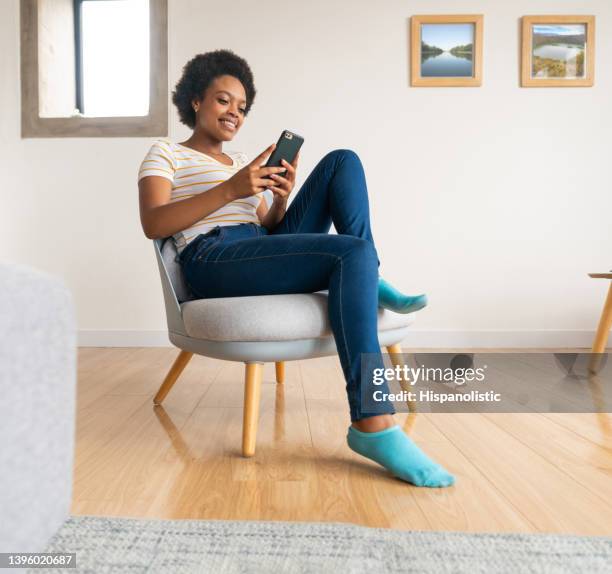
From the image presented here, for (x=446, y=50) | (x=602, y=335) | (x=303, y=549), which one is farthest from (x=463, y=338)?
(x=303, y=549)

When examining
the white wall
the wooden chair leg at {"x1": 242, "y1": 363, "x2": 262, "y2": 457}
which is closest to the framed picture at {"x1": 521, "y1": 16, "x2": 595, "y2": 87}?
the white wall

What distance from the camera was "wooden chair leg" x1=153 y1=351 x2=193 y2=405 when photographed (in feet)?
5.81

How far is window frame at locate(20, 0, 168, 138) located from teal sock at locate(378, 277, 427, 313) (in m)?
2.18

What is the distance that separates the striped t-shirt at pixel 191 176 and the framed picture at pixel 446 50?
6.27ft

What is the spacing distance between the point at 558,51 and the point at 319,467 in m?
2.92

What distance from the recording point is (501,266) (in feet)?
10.6

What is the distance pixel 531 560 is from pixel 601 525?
205mm

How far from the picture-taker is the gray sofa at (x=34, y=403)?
1.85 feet

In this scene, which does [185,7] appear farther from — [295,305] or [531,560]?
[531,560]

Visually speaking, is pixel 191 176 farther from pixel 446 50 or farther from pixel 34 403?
pixel 446 50

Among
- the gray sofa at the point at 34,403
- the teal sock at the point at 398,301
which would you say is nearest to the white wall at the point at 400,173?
the teal sock at the point at 398,301

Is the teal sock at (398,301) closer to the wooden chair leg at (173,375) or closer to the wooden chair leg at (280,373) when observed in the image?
the wooden chair leg at (173,375)

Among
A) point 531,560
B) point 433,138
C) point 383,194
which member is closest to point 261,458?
point 531,560

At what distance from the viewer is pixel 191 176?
162 centimetres
